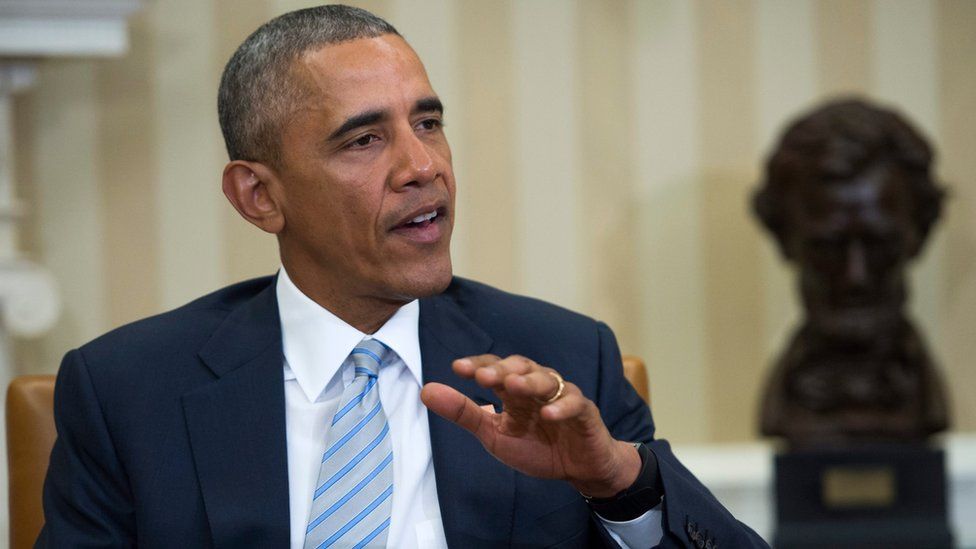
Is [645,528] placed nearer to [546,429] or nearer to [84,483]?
[546,429]

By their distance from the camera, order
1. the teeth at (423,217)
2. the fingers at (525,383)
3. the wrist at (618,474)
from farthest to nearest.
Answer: the teeth at (423,217) → the wrist at (618,474) → the fingers at (525,383)

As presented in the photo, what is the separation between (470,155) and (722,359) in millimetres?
882

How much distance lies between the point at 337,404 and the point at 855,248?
1.53 m

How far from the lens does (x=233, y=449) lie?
1.63 meters

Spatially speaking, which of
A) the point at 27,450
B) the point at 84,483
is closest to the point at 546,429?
the point at 84,483

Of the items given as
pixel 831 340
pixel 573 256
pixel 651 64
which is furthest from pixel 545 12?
pixel 831 340

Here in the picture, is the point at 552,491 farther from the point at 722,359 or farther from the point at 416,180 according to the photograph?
the point at 722,359

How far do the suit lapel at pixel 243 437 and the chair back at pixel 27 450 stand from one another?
23cm

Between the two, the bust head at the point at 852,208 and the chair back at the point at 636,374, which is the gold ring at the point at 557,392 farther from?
the bust head at the point at 852,208

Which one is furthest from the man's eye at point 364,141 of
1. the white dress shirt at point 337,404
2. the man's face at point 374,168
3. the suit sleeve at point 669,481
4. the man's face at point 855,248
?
the man's face at point 855,248

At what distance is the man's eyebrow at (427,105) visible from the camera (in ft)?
5.61

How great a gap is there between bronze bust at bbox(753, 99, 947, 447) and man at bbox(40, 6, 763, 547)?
1.19 metres

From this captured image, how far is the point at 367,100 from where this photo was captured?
5.51ft

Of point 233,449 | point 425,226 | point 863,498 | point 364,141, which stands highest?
point 364,141
